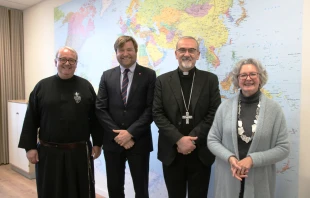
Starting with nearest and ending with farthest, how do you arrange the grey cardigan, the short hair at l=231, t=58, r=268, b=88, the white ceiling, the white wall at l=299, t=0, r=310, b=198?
the grey cardigan < the short hair at l=231, t=58, r=268, b=88 < the white wall at l=299, t=0, r=310, b=198 < the white ceiling

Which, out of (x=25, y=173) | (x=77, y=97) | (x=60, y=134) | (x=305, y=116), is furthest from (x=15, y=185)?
(x=305, y=116)

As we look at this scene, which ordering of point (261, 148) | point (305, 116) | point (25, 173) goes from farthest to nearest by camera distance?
point (25, 173)
point (305, 116)
point (261, 148)

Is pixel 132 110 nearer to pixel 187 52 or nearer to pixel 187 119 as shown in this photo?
pixel 187 119

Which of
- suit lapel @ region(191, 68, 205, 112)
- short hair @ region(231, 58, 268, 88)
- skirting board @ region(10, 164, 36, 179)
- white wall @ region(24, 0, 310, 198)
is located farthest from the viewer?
white wall @ region(24, 0, 310, 198)

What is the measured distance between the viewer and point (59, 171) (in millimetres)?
2113

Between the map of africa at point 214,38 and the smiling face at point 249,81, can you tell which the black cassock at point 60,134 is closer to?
the map of africa at point 214,38

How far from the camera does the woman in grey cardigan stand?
1490 millimetres

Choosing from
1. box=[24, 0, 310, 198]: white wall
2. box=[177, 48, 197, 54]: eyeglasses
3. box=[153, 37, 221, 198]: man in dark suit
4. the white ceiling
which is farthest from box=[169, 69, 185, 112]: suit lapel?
the white ceiling

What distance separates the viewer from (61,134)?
210cm

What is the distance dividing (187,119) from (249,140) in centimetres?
46

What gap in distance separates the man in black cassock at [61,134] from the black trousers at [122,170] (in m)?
A: 0.25

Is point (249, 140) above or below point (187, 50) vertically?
below

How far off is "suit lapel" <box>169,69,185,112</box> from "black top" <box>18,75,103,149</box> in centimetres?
78

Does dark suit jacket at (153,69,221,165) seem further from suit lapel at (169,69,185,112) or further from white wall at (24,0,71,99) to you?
white wall at (24,0,71,99)
